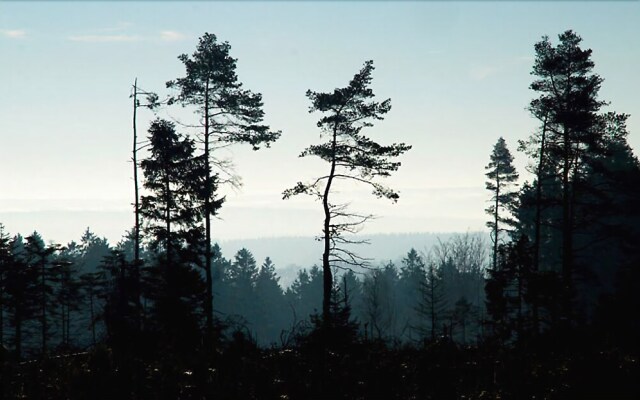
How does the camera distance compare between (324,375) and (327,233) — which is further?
(327,233)

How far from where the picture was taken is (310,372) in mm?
10219

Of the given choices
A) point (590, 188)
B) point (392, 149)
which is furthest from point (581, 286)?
point (392, 149)

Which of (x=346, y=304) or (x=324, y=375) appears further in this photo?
(x=346, y=304)

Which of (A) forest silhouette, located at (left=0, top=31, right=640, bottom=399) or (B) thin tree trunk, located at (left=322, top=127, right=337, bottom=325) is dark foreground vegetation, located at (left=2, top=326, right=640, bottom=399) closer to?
(A) forest silhouette, located at (left=0, top=31, right=640, bottom=399)

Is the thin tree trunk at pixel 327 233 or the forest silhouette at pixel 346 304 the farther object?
the thin tree trunk at pixel 327 233

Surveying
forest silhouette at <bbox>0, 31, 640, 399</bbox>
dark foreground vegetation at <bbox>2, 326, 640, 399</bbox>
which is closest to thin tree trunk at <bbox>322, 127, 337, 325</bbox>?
forest silhouette at <bbox>0, 31, 640, 399</bbox>

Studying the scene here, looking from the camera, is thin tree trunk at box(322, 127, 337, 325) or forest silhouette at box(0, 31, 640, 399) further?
thin tree trunk at box(322, 127, 337, 325)

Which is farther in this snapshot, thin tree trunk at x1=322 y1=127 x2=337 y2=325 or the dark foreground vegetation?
thin tree trunk at x1=322 y1=127 x2=337 y2=325

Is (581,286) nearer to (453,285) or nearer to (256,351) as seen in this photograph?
(256,351)

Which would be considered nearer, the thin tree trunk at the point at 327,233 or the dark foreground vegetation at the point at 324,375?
the dark foreground vegetation at the point at 324,375

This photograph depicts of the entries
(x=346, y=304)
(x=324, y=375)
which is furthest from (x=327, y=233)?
(x=324, y=375)

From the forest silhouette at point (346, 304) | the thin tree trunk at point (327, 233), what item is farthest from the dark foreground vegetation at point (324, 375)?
the thin tree trunk at point (327, 233)

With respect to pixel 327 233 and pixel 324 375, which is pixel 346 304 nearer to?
pixel 327 233

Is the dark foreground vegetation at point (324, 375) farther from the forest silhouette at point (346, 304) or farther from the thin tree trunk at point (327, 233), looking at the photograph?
the thin tree trunk at point (327, 233)
